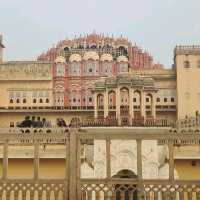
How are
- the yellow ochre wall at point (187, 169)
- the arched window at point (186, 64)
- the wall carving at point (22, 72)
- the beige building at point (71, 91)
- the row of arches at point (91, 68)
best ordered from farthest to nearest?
1. the row of arches at point (91, 68)
2. the wall carving at point (22, 72)
3. the arched window at point (186, 64)
4. the beige building at point (71, 91)
5. the yellow ochre wall at point (187, 169)

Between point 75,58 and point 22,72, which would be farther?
point 75,58

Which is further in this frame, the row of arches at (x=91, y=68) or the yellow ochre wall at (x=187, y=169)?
the row of arches at (x=91, y=68)

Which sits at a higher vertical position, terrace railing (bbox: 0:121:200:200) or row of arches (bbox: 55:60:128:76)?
row of arches (bbox: 55:60:128:76)

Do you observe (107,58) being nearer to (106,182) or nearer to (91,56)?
(91,56)

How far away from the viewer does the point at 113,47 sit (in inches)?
1439

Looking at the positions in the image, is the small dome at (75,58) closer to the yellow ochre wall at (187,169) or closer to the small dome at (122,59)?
the small dome at (122,59)

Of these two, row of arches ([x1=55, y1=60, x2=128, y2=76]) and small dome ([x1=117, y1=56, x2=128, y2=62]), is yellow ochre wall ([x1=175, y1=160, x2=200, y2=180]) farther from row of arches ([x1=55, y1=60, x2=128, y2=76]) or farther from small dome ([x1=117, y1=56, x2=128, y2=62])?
small dome ([x1=117, y1=56, x2=128, y2=62])

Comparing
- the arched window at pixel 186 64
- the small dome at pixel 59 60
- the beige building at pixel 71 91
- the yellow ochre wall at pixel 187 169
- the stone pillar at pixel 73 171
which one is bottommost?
the yellow ochre wall at pixel 187 169

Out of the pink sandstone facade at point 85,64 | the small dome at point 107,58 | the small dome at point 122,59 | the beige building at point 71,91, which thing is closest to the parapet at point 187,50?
the beige building at point 71,91

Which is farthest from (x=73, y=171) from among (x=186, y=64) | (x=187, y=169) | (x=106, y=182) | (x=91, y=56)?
(x=91, y=56)

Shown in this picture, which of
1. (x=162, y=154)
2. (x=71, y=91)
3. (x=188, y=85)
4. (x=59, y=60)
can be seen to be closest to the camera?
(x=162, y=154)

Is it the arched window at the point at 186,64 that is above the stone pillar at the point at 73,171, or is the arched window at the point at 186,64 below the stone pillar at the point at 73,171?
above

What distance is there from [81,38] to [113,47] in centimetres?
303

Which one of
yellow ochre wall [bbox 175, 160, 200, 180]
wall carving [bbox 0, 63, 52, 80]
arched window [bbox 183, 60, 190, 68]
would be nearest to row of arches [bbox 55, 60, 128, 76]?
wall carving [bbox 0, 63, 52, 80]
